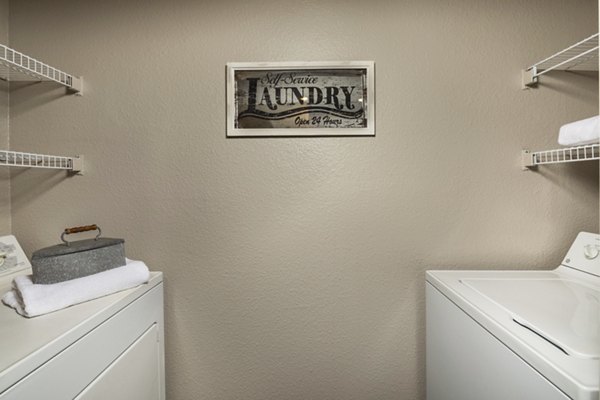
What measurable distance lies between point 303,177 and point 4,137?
54.1 inches

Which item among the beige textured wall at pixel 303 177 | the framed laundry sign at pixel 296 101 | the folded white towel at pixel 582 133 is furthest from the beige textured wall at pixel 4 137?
the folded white towel at pixel 582 133

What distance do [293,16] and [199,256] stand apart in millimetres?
1184

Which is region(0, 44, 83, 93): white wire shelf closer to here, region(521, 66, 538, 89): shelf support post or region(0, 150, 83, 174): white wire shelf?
region(0, 150, 83, 174): white wire shelf

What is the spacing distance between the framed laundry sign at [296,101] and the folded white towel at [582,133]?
0.70 meters

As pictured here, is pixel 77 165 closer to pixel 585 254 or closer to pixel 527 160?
pixel 527 160

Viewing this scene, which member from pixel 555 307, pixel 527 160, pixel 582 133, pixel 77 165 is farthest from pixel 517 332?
pixel 77 165

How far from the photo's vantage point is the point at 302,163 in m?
1.47

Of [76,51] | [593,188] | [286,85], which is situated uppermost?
[76,51]

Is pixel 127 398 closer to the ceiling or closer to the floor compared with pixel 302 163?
closer to the floor

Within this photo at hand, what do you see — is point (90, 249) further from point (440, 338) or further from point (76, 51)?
point (440, 338)

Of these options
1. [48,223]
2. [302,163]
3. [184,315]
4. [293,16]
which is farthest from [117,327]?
[293,16]

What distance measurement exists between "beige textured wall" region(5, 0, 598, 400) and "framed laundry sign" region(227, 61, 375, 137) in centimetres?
6

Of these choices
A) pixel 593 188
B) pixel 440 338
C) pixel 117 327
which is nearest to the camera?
pixel 117 327

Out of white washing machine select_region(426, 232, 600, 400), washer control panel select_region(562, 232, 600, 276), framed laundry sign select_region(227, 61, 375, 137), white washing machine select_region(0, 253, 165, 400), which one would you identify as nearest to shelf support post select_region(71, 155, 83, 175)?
white washing machine select_region(0, 253, 165, 400)
